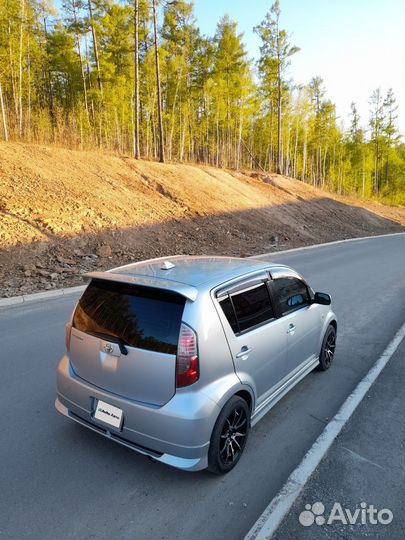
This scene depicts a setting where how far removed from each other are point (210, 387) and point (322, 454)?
1304 mm

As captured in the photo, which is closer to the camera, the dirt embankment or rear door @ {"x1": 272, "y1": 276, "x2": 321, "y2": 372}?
rear door @ {"x1": 272, "y1": 276, "x2": 321, "y2": 372}

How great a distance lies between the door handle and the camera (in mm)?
2874

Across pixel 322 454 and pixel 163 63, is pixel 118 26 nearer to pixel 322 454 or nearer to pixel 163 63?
pixel 163 63

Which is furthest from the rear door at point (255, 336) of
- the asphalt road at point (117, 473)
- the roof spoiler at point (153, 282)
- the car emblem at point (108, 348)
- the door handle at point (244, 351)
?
the car emblem at point (108, 348)

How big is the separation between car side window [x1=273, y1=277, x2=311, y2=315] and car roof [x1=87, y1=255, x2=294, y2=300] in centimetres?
25

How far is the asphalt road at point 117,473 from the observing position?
238cm

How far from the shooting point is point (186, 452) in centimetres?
255

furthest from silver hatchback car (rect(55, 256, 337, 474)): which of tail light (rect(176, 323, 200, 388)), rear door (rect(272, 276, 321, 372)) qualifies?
rear door (rect(272, 276, 321, 372))

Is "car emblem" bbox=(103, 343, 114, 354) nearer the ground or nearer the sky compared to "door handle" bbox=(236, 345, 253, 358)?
nearer the sky

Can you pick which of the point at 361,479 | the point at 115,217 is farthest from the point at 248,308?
the point at 115,217

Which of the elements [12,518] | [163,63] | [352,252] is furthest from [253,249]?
[163,63]

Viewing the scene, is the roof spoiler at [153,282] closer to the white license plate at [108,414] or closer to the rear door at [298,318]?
the white license plate at [108,414]

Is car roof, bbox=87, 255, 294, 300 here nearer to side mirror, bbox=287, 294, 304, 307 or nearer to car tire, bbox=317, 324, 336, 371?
side mirror, bbox=287, 294, 304, 307
